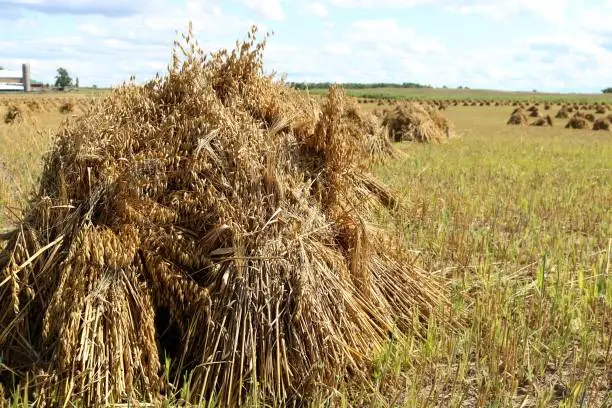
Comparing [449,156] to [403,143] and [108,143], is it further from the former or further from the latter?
[108,143]

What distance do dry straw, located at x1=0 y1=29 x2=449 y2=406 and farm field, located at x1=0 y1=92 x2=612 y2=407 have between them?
24 centimetres

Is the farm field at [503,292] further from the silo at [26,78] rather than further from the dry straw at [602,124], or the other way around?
the silo at [26,78]

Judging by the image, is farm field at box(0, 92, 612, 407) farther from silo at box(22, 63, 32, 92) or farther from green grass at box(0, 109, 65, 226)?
silo at box(22, 63, 32, 92)

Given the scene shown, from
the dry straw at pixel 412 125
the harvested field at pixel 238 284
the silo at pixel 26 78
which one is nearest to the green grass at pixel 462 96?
the silo at pixel 26 78

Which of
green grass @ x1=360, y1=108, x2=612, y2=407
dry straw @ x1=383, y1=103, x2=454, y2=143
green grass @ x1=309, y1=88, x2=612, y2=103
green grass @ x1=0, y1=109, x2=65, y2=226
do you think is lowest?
green grass @ x1=360, y1=108, x2=612, y2=407

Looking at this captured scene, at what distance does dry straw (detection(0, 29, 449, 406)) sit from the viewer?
326 cm

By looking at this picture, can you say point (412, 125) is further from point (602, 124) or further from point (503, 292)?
point (503, 292)

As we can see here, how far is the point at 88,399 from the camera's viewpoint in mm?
3111

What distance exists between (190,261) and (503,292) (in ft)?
7.82

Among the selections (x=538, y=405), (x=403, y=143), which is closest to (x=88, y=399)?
(x=538, y=405)

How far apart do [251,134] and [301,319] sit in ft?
3.63

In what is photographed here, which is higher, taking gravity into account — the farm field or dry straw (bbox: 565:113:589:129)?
dry straw (bbox: 565:113:589:129)

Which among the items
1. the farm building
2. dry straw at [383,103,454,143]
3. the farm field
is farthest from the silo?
the farm field

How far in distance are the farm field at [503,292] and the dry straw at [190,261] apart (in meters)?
0.24
